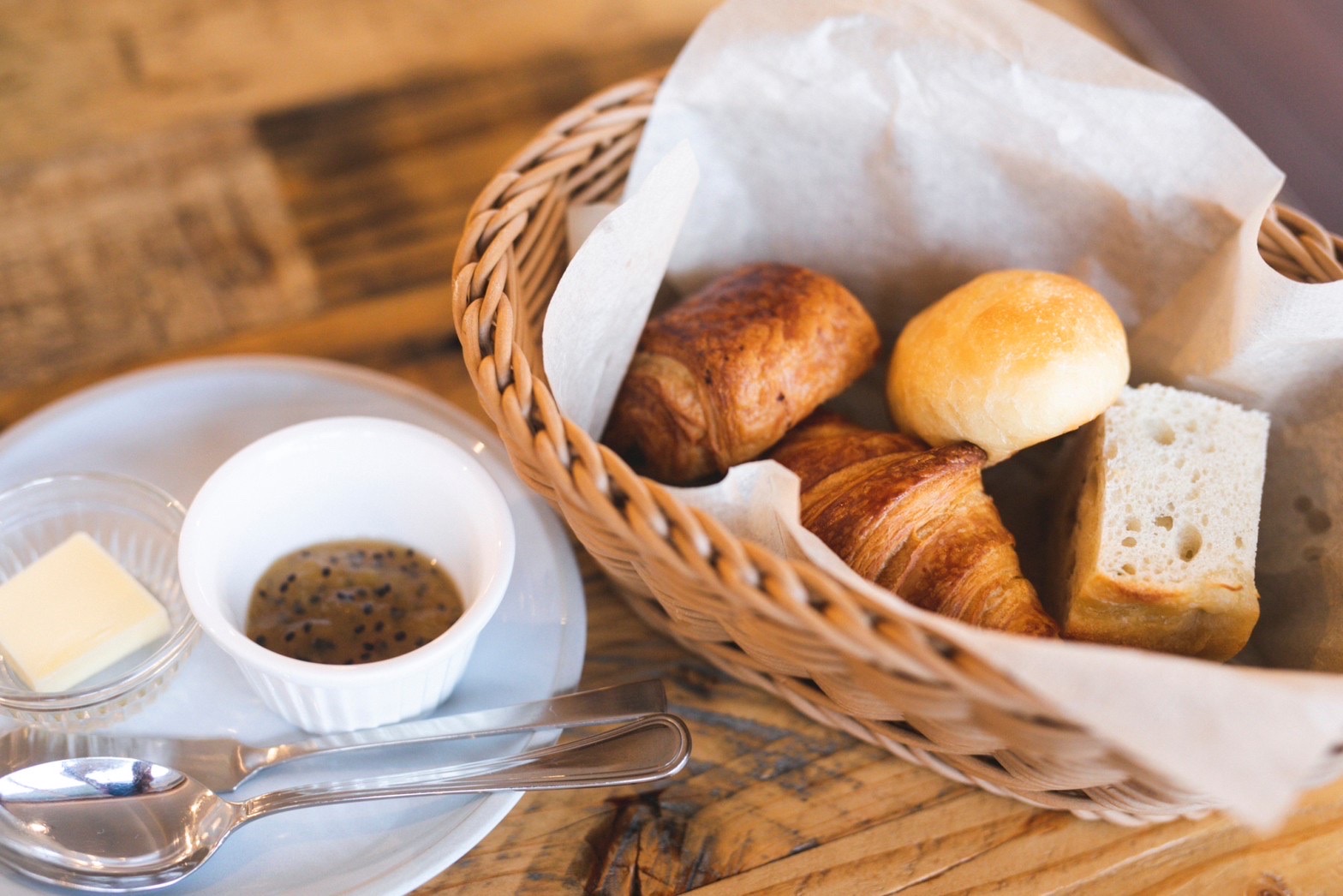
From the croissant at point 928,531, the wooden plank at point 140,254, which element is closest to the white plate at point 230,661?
the wooden plank at point 140,254

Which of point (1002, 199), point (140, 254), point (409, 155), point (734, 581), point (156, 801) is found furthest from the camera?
point (409, 155)

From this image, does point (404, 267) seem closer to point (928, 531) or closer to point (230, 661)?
point (230, 661)

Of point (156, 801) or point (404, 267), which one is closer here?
point (156, 801)

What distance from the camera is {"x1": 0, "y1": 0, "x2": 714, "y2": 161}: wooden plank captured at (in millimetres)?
1259

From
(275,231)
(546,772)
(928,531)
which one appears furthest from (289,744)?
(275,231)

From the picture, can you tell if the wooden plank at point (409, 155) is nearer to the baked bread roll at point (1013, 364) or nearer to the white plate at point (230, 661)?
the white plate at point (230, 661)

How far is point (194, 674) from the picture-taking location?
32.1 inches

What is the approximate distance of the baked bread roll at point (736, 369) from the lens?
33.6 inches

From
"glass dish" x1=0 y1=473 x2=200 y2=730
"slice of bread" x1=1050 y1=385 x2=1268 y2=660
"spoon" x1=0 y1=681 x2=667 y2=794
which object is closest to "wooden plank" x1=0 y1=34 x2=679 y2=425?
"glass dish" x1=0 y1=473 x2=200 y2=730

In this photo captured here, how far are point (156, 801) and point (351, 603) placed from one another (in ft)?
0.65

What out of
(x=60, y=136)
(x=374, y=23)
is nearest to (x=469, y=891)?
(x=60, y=136)

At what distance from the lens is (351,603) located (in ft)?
2.69

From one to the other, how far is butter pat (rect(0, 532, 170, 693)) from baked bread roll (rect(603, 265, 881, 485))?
419 millimetres

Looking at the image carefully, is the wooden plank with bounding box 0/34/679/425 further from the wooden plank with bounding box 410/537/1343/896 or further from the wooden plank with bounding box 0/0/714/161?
the wooden plank with bounding box 410/537/1343/896
